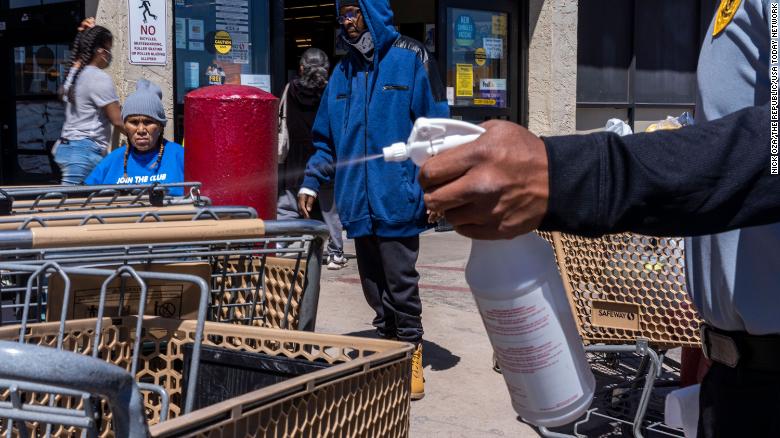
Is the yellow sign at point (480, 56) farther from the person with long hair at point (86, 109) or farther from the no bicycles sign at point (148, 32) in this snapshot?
the person with long hair at point (86, 109)

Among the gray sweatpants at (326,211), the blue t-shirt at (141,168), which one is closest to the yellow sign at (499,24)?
the gray sweatpants at (326,211)

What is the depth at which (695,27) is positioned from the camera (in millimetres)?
13883

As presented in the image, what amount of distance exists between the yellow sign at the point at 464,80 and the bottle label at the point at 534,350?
9324 millimetres

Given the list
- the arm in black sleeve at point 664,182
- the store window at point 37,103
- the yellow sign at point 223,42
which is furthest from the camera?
the store window at point 37,103

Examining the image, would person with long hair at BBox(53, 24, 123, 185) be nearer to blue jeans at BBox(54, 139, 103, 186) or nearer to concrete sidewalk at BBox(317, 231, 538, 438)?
blue jeans at BBox(54, 139, 103, 186)

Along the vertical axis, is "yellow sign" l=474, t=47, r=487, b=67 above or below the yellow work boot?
above

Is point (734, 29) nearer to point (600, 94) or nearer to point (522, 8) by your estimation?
point (522, 8)

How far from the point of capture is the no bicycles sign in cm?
793

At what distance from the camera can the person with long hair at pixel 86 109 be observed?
23.2 ft

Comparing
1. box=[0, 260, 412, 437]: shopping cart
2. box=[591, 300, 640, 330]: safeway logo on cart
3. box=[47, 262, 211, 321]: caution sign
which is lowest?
box=[591, 300, 640, 330]: safeway logo on cart

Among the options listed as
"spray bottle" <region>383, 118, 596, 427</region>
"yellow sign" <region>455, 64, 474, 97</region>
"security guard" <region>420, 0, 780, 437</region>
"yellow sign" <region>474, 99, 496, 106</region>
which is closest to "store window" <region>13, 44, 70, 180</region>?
"yellow sign" <region>455, 64, 474, 97</region>

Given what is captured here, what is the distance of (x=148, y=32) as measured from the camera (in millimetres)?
8031

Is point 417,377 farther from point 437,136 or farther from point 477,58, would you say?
point 477,58

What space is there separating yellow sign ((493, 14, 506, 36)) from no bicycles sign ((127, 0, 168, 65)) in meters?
4.41
